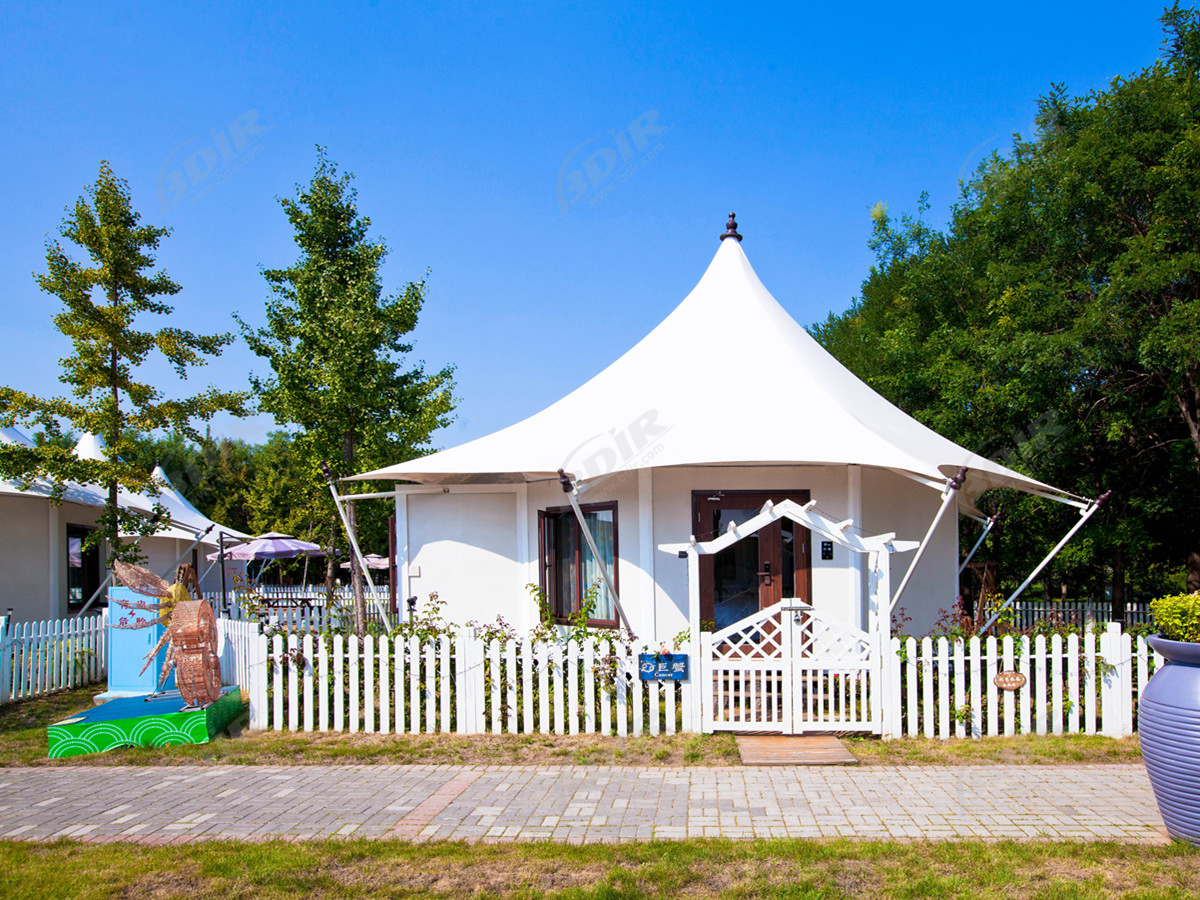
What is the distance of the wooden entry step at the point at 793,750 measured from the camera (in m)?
6.83

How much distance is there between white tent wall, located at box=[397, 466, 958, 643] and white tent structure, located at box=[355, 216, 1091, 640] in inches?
0.7

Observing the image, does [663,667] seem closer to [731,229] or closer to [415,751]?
[415,751]

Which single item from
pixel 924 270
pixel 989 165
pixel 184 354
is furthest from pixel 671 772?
pixel 989 165

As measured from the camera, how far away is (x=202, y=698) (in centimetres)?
807

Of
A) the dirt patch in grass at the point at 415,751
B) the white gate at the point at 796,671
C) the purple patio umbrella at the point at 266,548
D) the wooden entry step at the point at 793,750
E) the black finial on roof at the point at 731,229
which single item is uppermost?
the black finial on roof at the point at 731,229

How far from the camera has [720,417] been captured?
9.37m

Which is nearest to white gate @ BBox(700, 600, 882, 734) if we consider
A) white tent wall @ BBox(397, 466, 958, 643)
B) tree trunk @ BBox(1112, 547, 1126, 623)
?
white tent wall @ BBox(397, 466, 958, 643)

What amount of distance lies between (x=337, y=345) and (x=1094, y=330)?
12106 mm

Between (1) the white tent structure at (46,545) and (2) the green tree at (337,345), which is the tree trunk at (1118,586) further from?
(1) the white tent structure at (46,545)

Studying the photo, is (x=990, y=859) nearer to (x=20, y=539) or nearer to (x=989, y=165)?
(x=20, y=539)

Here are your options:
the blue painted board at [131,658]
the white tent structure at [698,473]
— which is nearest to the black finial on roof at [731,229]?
the white tent structure at [698,473]

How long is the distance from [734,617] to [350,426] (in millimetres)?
7356

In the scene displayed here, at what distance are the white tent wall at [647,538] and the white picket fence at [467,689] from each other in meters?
1.66

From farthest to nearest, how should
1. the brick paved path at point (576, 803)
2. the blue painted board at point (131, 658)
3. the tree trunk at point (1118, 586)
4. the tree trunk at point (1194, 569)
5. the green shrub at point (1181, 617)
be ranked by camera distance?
1. the tree trunk at point (1118, 586)
2. the tree trunk at point (1194, 569)
3. the blue painted board at point (131, 658)
4. the green shrub at point (1181, 617)
5. the brick paved path at point (576, 803)
